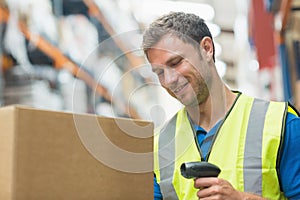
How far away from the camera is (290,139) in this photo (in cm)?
Result: 135

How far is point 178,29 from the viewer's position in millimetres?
1465

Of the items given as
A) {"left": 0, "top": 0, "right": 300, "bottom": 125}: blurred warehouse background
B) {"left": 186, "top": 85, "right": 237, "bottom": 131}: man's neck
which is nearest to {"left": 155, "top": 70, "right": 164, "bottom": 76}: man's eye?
{"left": 186, "top": 85, "right": 237, "bottom": 131}: man's neck

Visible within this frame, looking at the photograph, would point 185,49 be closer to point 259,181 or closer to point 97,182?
point 259,181

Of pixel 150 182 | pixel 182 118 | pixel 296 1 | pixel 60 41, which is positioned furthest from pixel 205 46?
pixel 60 41

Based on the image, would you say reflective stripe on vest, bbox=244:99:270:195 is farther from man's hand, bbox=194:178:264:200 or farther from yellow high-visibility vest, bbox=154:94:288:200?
man's hand, bbox=194:178:264:200

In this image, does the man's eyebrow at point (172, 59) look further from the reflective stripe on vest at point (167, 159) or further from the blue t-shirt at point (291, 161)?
the blue t-shirt at point (291, 161)

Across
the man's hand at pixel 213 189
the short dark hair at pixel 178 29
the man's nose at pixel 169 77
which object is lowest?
the man's hand at pixel 213 189

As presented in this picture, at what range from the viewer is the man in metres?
1.36

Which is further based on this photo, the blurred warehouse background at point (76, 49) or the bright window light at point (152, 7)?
the bright window light at point (152, 7)

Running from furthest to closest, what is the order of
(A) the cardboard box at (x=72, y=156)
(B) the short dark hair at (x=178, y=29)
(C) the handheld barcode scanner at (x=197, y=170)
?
(B) the short dark hair at (x=178, y=29)
(C) the handheld barcode scanner at (x=197, y=170)
(A) the cardboard box at (x=72, y=156)

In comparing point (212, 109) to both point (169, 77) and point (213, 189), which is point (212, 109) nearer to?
point (169, 77)

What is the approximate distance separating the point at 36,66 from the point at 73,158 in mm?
3061

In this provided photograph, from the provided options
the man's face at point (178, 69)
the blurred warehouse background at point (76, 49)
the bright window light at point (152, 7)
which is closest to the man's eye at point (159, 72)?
the man's face at point (178, 69)

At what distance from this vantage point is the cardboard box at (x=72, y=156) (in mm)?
861
